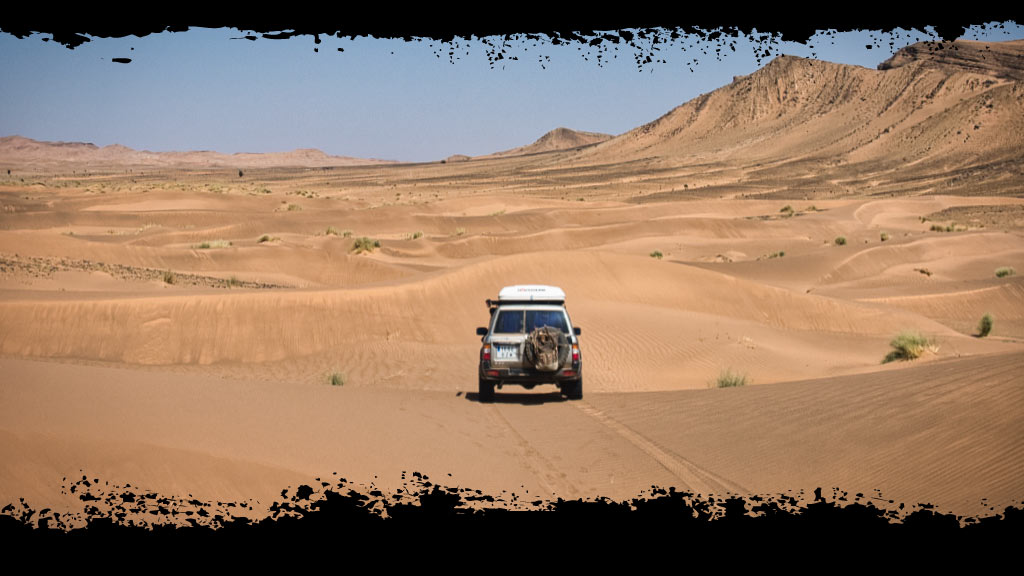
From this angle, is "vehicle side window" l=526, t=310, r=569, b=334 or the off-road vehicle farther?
"vehicle side window" l=526, t=310, r=569, b=334

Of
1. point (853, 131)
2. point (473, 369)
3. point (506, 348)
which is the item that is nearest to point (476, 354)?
point (473, 369)

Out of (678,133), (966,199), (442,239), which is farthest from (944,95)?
(442,239)

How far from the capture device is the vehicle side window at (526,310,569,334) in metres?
13.6

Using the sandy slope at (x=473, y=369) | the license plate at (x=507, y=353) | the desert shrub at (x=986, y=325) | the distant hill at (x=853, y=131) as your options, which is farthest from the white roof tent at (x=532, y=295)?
the distant hill at (x=853, y=131)

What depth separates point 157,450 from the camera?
6438mm

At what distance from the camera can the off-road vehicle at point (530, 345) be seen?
1298cm

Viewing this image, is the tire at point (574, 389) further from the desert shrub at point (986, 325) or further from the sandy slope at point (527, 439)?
the desert shrub at point (986, 325)

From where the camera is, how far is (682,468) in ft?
28.2

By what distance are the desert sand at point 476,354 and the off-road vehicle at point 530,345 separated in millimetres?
471

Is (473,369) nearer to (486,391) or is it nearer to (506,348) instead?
(486,391)

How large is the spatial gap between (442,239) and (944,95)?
322 feet

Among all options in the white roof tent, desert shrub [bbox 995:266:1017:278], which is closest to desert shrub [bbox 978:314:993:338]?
desert shrub [bbox 995:266:1017:278]

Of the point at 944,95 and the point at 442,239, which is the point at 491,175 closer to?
the point at 944,95

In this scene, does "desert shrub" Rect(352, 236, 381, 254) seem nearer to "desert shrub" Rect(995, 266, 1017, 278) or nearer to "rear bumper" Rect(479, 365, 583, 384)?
"desert shrub" Rect(995, 266, 1017, 278)
